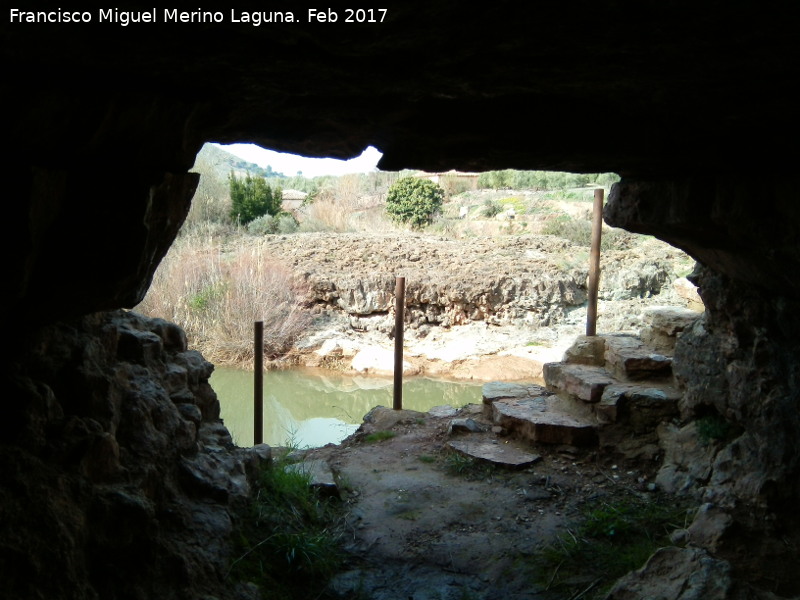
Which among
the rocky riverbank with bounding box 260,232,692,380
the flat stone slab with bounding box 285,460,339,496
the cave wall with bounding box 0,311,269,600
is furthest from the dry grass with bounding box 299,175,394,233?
the cave wall with bounding box 0,311,269,600

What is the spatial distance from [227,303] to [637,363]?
8.03 meters

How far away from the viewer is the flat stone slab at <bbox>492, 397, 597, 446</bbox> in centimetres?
504

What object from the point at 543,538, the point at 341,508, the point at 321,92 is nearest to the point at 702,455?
the point at 543,538

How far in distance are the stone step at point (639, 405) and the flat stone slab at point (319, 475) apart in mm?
2133

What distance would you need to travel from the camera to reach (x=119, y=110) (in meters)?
1.80

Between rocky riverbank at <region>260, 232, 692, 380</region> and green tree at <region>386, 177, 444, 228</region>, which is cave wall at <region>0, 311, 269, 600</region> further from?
green tree at <region>386, 177, 444, 228</region>

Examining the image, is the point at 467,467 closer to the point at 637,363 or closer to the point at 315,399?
the point at 637,363

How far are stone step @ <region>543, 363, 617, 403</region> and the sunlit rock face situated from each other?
176 centimetres

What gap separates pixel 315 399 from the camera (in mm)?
10414

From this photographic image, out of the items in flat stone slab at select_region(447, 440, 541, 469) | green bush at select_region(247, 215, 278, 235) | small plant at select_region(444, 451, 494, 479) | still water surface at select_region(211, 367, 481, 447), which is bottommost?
still water surface at select_region(211, 367, 481, 447)

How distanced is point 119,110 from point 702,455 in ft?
12.7

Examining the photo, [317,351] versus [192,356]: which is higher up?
[192,356]

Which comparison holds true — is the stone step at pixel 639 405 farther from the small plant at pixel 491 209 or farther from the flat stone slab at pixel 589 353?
the small plant at pixel 491 209

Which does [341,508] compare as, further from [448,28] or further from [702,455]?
[448,28]
